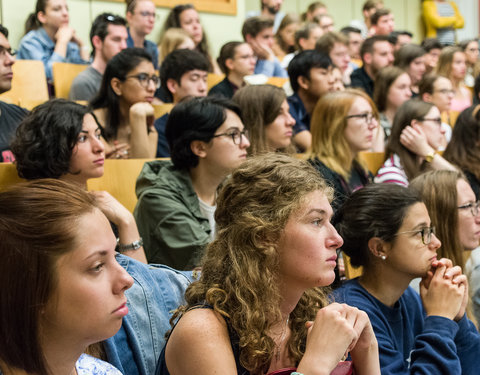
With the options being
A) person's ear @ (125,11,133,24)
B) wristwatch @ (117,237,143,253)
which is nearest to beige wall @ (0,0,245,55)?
person's ear @ (125,11,133,24)

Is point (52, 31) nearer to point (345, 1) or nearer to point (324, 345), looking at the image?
point (324, 345)

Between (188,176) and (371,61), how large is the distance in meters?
3.19

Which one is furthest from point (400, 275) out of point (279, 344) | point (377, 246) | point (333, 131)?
point (333, 131)

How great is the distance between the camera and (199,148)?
2301 millimetres

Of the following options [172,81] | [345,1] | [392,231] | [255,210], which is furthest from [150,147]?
[345,1]

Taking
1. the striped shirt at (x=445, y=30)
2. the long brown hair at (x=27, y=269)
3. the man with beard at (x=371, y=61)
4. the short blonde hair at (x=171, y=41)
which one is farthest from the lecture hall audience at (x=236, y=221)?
the striped shirt at (x=445, y=30)

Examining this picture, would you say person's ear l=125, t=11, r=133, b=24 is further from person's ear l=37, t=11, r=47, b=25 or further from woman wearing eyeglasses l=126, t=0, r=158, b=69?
person's ear l=37, t=11, r=47, b=25

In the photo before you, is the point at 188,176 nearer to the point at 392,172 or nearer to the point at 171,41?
the point at 392,172

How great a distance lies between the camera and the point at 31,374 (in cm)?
94

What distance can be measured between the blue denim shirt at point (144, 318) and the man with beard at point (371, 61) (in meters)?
3.84

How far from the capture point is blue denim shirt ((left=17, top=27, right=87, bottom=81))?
4184mm

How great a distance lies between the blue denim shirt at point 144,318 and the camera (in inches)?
50.6

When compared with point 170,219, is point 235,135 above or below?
above

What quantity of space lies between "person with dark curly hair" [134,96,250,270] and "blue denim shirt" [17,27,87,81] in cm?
208
